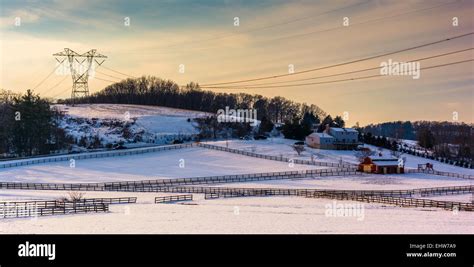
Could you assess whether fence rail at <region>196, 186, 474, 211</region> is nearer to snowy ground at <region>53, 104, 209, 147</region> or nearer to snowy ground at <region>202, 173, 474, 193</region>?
snowy ground at <region>202, 173, 474, 193</region>

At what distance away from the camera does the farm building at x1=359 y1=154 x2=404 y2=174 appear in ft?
276

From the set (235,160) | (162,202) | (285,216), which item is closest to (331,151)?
(235,160)

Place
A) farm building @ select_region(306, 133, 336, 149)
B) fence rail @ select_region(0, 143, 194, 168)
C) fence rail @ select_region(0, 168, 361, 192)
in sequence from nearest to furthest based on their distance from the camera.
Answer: fence rail @ select_region(0, 168, 361, 192), fence rail @ select_region(0, 143, 194, 168), farm building @ select_region(306, 133, 336, 149)

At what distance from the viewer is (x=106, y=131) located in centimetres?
14225

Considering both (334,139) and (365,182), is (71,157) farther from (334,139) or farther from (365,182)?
(334,139)

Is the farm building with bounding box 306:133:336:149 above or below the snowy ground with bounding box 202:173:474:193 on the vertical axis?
above

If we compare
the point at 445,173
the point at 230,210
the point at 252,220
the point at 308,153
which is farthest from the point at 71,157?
the point at 252,220

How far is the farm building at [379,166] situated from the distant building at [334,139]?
25.0 metres

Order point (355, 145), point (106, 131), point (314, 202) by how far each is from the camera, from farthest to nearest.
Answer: point (106, 131)
point (355, 145)
point (314, 202)

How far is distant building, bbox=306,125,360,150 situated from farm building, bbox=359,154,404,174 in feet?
82.0

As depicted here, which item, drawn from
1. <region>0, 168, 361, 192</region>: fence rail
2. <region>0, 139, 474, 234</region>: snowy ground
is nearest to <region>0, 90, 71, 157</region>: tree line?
<region>0, 139, 474, 234</region>: snowy ground

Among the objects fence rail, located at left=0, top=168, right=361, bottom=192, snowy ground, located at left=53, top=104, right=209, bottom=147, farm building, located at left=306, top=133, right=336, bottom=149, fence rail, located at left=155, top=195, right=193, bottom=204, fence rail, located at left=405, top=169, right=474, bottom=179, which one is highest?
snowy ground, located at left=53, top=104, right=209, bottom=147

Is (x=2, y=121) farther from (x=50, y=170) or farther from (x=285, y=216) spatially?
(x=285, y=216)

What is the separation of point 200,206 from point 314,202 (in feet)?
38.4
